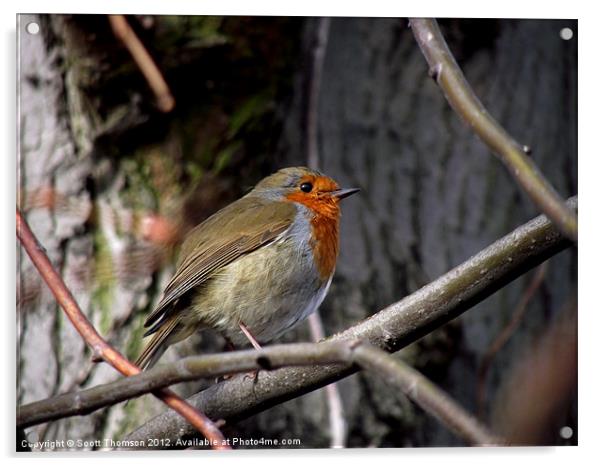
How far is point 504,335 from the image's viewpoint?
2.15 m

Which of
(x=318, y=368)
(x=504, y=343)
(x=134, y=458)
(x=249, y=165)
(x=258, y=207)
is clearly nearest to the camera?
(x=318, y=368)

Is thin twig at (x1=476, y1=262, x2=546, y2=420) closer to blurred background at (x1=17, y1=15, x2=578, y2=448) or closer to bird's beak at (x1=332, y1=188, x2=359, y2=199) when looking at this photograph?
blurred background at (x1=17, y1=15, x2=578, y2=448)

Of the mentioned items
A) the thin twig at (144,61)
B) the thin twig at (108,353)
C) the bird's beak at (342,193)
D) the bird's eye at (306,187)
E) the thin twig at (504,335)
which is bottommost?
the thin twig at (504,335)

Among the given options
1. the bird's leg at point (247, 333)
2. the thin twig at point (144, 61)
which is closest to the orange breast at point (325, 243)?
the bird's leg at point (247, 333)

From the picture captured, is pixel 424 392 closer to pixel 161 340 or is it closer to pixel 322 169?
pixel 161 340

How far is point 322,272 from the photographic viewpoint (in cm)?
168

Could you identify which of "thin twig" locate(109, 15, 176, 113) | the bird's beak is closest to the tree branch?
the bird's beak

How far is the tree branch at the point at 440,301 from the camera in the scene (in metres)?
1.18

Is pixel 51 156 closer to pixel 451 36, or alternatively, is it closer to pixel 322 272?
pixel 322 272

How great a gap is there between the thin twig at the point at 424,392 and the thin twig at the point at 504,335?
129 centimetres

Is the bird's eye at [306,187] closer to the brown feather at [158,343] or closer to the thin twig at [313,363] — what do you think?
the brown feather at [158,343]

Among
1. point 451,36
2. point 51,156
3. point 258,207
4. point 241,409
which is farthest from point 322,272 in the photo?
point 451,36

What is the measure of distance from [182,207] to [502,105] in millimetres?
901

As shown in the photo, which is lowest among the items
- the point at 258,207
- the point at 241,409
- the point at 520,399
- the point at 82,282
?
the point at 520,399
